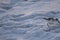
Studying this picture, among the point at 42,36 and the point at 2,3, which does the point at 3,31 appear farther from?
the point at 2,3

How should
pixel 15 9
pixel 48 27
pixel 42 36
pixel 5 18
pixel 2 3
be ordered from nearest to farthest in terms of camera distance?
pixel 42 36 < pixel 48 27 < pixel 5 18 < pixel 15 9 < pixel 2 3

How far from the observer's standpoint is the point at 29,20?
1369 millimetres

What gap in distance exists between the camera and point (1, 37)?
1140 millimetres

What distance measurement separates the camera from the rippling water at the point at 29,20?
114cm

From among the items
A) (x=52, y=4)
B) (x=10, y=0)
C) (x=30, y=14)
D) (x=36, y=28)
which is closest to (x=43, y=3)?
(x=52, y=4)

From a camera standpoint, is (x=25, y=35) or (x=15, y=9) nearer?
(x=25, y=35)

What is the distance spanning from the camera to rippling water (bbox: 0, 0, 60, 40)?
114 cm

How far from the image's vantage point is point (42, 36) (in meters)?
1.12

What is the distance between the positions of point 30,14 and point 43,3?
1.12 ft

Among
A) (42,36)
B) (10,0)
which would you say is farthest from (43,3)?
(42,36)

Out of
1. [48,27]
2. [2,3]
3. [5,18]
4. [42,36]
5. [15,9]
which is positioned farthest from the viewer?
[2,3]

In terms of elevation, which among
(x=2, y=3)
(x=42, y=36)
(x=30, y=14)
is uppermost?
(x=2, y=3)

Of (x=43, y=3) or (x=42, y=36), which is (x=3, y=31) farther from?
(x=43, y=3)

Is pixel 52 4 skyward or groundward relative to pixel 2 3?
groundward
